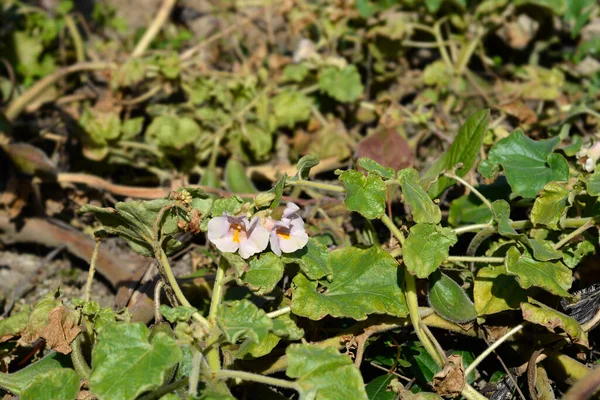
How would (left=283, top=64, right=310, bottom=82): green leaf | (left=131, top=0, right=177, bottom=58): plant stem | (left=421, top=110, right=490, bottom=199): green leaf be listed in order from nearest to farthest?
(left=421, top=110, right=490, bottom=199): green leaf, (left=283, top=64, right=310, bottom=82): green leaf, (left=131, top=0, right=177, bottom=58): plant stem

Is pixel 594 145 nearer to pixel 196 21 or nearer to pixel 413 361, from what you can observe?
pixel 413 361

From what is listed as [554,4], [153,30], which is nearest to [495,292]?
[554,4]

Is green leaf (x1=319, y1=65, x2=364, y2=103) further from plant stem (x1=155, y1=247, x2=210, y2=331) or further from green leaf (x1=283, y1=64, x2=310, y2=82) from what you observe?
plant stem (x1=155, y1=247, x2=210, y2=331)

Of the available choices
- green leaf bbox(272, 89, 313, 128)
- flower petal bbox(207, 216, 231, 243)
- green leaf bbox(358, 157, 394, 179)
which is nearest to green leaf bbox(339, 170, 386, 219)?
green leaf bbox(358, 157, 394, 179)

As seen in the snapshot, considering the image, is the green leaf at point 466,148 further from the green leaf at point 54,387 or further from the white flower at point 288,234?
the green leaf at point 54,387

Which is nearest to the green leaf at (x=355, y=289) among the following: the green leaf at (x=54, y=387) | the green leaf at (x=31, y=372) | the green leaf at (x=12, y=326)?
the green leaf at (x=54, y=387)

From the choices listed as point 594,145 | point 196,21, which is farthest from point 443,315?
point 196,21

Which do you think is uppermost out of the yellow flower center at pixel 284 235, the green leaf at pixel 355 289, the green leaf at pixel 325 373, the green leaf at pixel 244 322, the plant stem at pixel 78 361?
the yellow flower center at pixel 284 235
